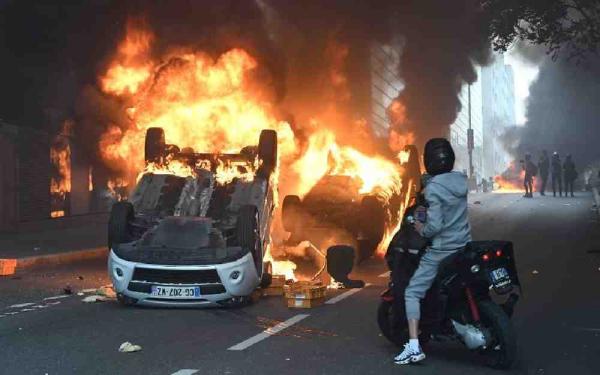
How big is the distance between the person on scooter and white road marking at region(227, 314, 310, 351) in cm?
151

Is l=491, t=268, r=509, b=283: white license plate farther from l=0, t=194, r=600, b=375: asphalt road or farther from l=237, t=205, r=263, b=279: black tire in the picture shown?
l=237, t=205, r=263, b=279: black tire

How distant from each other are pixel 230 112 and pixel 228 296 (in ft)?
21.7

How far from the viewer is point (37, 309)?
9422mm

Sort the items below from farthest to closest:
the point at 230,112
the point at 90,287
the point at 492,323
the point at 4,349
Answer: the point at 230,112, the point at 90,287, the point at 4,349, the point at 492,323

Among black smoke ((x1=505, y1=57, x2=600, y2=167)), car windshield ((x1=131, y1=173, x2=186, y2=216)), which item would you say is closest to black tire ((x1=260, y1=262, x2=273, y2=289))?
car windshield ((x1=131, y1=173, x2=186, y2=216))

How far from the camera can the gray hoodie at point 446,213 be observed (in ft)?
20.6

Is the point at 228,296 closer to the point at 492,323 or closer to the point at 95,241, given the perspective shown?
the point at 492,323

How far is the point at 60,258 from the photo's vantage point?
15.3 m

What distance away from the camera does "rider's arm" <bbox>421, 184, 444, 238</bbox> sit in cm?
626

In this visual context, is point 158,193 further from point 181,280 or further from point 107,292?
point 181,280

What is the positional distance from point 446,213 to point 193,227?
14.0ft

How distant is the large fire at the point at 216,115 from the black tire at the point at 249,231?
9.36 ft

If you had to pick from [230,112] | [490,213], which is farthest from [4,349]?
[490,213]

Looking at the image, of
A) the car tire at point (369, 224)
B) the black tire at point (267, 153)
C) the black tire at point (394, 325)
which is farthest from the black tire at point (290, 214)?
the black tire at point (394, 325)
